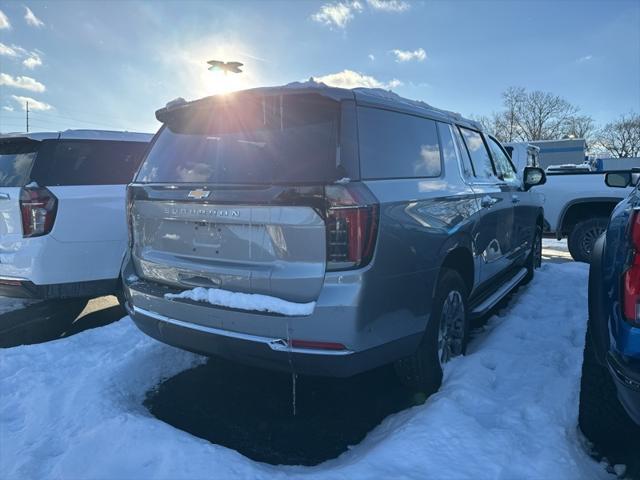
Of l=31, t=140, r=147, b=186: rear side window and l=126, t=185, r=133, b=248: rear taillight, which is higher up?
l=31, t=140, r=147, b=186: rear side window

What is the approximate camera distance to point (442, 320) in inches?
127

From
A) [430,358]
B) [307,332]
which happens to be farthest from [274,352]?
[430,358]

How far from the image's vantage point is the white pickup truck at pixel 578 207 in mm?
7707

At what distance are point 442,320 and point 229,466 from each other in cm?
166

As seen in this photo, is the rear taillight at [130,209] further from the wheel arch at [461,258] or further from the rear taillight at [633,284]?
the rear taillight at [633,284]

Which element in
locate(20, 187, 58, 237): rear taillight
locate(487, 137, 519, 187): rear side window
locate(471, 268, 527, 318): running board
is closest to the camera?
locate(471, 268, 527, 318): running board

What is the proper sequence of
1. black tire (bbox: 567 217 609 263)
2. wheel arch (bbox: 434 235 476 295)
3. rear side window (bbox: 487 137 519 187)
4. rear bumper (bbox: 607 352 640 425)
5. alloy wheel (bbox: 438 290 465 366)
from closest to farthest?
rear bumper (bbox: 607 352 640 425)
wheel arch (bbox: 434 235 476 295)
alloy wheel (bbox: 438 290 465 366)
rear side window (bbox: 487 137 519 187)
black tire (bbox: 567 217 609 263)

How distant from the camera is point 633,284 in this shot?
1916 mm

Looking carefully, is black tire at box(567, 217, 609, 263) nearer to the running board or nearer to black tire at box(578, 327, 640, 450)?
the running board

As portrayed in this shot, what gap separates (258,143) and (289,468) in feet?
5.72

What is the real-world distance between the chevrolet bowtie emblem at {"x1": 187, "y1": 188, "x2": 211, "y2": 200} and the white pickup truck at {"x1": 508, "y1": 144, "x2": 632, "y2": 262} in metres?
6.47


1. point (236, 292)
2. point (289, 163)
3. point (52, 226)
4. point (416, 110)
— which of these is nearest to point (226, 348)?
point (236, 292)

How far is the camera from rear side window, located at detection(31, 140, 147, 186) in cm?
438

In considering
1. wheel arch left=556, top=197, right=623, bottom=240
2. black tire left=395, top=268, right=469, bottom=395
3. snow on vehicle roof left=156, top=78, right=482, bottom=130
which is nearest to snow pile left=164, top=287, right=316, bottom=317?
black tire left=395, top=268, right=469, bottom=395
